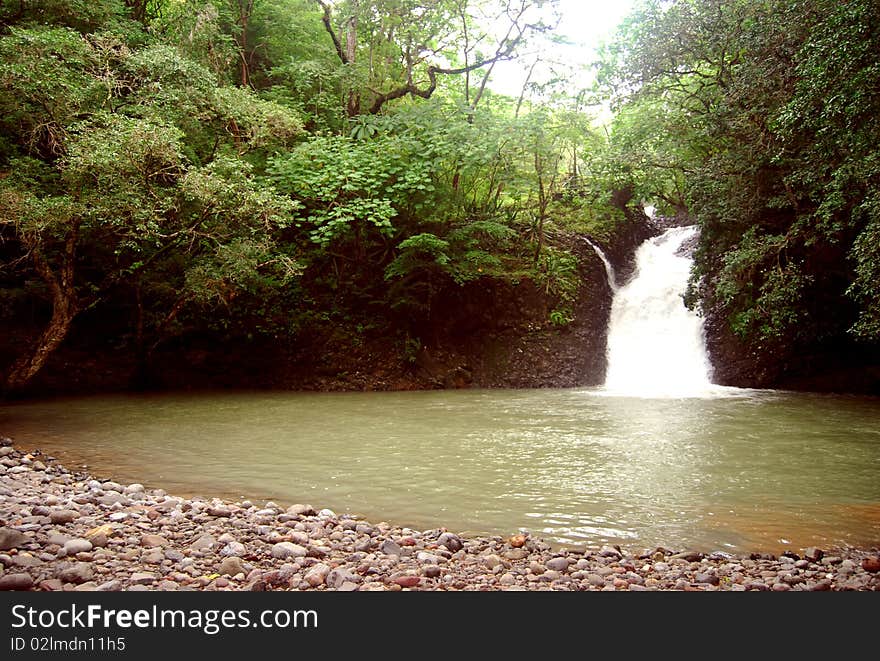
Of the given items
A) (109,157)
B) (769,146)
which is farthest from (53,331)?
(769,146)

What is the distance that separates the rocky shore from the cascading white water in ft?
33.5

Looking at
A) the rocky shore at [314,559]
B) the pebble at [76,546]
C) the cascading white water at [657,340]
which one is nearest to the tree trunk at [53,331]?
the rocky shore at [314,559]

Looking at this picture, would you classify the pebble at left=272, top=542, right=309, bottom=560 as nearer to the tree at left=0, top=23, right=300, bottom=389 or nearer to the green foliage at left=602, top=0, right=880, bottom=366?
the green foliage at left=602, top=0, right=880, bottom=366

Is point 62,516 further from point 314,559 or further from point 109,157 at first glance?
point 109,157

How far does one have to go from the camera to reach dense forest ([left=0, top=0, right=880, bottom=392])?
382 inches

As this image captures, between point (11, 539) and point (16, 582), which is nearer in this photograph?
point (16, 582)

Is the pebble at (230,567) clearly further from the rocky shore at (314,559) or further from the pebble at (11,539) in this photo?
the pebble at (11,539)

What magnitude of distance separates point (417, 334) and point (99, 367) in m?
7.98

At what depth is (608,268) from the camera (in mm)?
19266

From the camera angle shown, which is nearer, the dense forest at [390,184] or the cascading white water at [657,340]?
the dense forest at [390,184]

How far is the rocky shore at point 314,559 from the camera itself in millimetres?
3191

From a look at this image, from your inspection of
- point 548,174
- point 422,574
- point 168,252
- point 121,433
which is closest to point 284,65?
point 168,252

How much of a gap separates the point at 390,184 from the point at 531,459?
1005 cm

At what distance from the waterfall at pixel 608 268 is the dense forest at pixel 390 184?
47 cm
